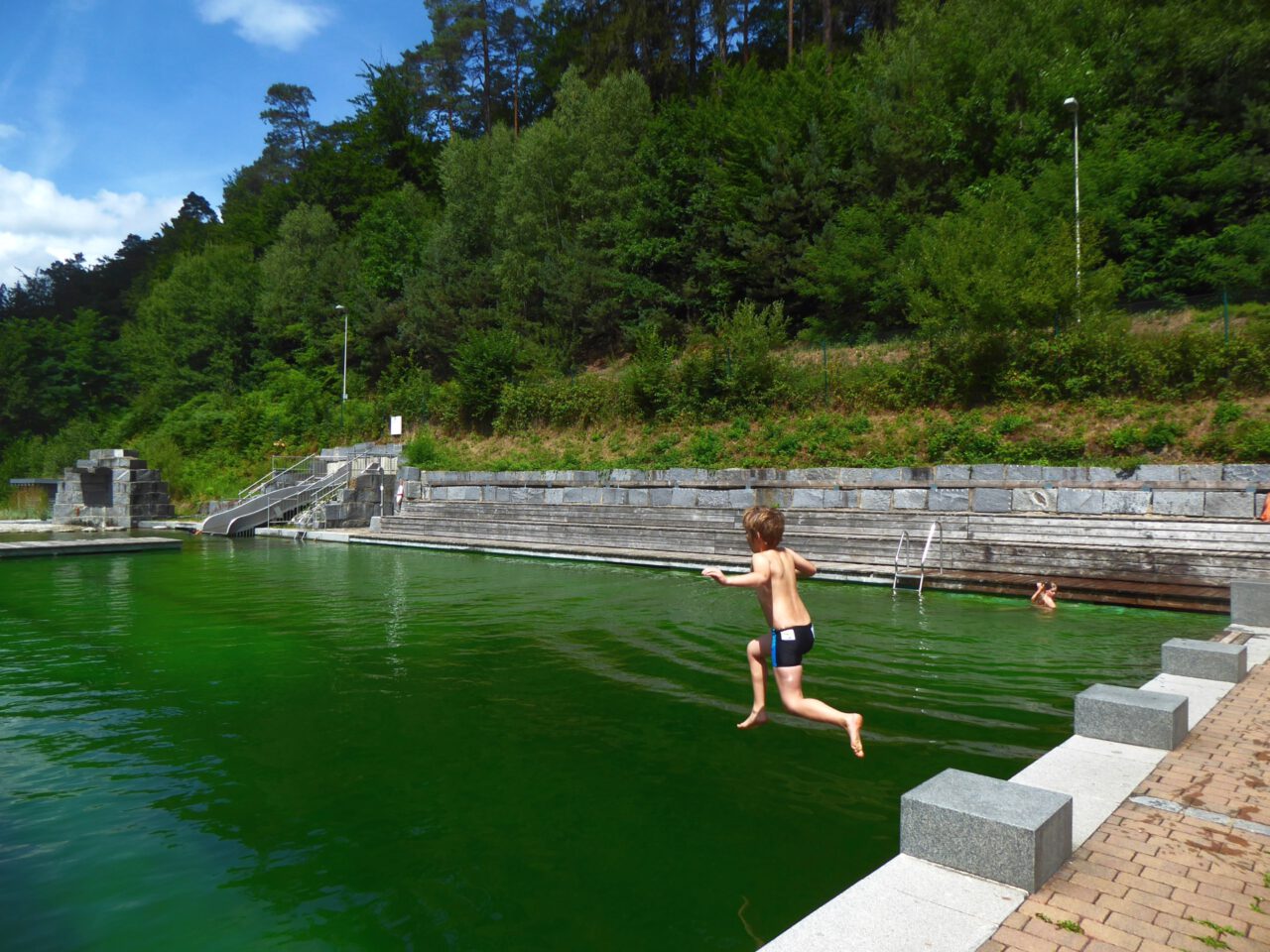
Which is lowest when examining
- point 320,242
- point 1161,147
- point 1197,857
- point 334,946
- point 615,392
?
point 334,946

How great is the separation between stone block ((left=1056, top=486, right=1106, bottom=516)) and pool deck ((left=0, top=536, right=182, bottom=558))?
2211 cm

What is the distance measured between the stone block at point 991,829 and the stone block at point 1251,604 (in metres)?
7.12

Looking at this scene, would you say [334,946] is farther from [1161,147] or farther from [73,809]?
[1161,147]

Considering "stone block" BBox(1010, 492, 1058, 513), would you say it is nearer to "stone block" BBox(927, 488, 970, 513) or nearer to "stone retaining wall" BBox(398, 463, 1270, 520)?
"stone retaining wall" BBox(398, 463, 1270, 520)

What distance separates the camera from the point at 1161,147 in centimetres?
2200

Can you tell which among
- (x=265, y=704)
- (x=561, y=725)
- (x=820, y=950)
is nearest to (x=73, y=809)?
(x=265, y=704)

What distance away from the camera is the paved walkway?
271 centimetres

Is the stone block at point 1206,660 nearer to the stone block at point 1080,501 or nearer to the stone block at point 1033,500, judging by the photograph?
the stone block at point 1080,501

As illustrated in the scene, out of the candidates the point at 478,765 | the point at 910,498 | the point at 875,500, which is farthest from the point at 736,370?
the point at 478,765

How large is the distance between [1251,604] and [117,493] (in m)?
35.7

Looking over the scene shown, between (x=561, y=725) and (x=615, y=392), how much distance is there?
20879mm

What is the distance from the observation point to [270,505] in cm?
2730

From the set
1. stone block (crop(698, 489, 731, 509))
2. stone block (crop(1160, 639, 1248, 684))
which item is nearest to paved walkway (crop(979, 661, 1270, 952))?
stone block (crop(1160, 639, 1248, 684))

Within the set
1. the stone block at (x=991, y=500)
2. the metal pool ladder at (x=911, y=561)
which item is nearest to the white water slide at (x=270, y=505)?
the metal pool ladder at (x=911, y=561)
